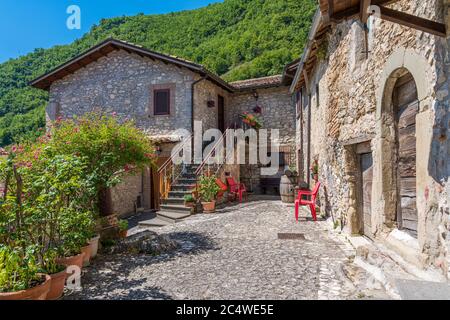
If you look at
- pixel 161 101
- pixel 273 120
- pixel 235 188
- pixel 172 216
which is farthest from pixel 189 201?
pixel 273 120

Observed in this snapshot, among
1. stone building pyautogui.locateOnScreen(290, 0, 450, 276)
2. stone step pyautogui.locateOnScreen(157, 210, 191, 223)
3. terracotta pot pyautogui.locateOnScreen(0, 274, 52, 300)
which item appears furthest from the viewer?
stone step pyautogui.locateOnScreen(157, 210, 191, 223)

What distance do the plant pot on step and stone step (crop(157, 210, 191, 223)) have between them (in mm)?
4822

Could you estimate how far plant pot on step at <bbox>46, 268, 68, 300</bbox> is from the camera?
3557 mm

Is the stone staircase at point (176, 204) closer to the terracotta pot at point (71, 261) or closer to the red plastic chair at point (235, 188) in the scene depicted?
the red plastic chair at point (235, 188)

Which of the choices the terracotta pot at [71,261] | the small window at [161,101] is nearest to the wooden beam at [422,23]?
the terracotta pot at [71,261]

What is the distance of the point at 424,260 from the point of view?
3.06m

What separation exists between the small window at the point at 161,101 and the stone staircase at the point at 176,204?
2.75 m

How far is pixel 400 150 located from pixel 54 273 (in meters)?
5.06

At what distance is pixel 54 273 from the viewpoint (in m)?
3.64

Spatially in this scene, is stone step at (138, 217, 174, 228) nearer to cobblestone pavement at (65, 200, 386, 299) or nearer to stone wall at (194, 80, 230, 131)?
cobblestone pavement at (65, 200, 386, 299)

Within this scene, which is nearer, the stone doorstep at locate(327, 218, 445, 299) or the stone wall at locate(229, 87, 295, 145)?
the stone doorstep at locate(327, 218, 445, 299)

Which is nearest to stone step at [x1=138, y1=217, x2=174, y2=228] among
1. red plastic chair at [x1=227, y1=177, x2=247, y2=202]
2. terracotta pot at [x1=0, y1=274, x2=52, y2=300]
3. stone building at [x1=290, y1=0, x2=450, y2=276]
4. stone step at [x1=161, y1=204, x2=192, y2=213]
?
stone step at [x1=161, y1=204, x2=192, y2=213]

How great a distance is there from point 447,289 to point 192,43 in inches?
1248

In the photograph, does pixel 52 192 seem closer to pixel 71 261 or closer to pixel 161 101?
pixel 71 261
